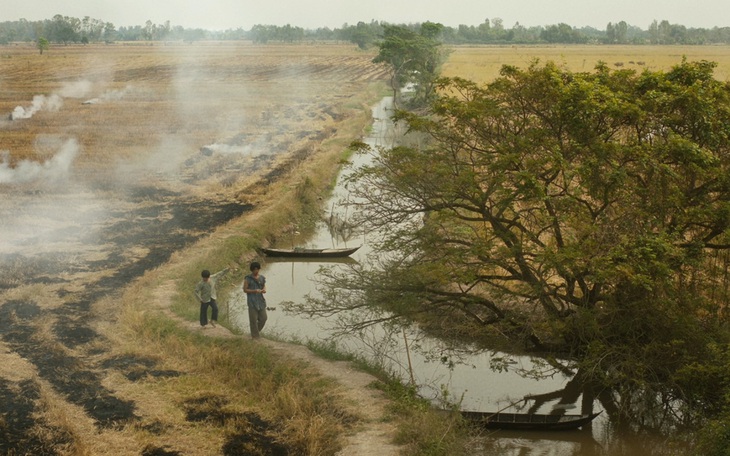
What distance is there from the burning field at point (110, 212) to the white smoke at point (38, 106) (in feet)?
0.62

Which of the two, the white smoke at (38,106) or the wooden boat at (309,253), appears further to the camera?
the white smoke at (38,106)

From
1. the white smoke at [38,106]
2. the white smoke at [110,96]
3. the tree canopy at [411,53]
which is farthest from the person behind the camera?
the white smoke at [110,96]

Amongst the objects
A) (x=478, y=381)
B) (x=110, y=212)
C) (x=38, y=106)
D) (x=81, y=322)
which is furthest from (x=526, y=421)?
(x=38, y=106)

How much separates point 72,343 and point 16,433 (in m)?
3.85

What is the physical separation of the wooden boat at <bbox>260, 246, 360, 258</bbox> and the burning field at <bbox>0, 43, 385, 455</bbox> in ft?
8.07

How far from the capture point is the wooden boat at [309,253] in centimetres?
2402

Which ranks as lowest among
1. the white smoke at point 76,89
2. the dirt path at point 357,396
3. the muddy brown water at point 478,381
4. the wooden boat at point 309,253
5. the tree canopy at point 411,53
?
the muddy brown water at point 478,381

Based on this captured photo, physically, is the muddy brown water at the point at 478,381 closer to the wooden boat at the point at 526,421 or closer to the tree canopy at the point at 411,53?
the wooden boat at the point at 526,421

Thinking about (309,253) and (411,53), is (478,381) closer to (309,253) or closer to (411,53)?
(309,253)

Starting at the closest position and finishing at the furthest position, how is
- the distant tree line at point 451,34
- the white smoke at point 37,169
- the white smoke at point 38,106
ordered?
the white smoke at point 37,169
the white smoke at point 38,106
the distant tree line at point 451,34

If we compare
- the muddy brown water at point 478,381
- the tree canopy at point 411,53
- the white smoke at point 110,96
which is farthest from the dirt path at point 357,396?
the white smoke at point 110,96

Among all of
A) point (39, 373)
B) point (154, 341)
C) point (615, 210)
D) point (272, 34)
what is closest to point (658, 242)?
point (615, 210)

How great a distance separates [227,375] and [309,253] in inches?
370

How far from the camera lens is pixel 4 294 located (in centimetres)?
1908
